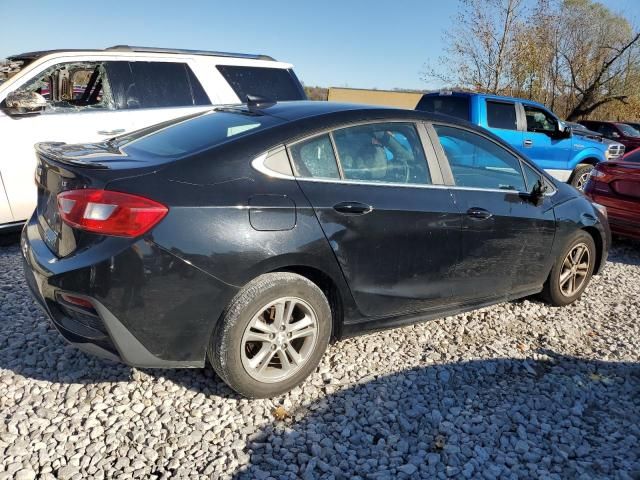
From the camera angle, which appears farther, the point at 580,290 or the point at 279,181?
the point at 580,290

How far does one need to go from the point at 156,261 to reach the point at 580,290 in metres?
3.87

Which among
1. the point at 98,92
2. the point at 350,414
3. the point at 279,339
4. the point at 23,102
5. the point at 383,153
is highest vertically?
the point at 383,153

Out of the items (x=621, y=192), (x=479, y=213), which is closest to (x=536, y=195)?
(x=479, y=213)

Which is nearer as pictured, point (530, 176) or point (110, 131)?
point (530, 176)

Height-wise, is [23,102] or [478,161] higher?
[478,161]

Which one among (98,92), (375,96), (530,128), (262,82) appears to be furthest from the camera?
(375,96)

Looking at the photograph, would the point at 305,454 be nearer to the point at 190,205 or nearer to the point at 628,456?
the point at 190,205

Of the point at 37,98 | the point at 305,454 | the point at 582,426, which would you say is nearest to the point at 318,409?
the point at 305,454

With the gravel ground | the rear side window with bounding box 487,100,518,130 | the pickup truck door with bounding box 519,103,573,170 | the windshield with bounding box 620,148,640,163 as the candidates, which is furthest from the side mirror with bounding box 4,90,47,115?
the pickup truck door with bounding box 519,103,573,170

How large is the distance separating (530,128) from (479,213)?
6.90 metres

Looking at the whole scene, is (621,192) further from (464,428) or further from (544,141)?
(464,428)

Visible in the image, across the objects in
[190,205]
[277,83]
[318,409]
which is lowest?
[318,409]

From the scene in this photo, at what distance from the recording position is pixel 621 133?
16.5m

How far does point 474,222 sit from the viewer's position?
11.3 ft
